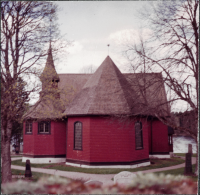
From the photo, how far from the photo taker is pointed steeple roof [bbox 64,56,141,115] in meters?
16.9

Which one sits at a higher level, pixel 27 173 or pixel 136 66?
pixel 136 66

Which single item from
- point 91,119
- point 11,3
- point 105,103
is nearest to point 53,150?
point 91,119

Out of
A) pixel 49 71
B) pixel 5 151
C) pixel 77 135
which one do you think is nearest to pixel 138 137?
pixel 77 135

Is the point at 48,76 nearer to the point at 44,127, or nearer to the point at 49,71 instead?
the point at 49,71

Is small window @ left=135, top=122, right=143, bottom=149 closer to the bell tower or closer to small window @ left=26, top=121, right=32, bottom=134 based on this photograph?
the bell tower

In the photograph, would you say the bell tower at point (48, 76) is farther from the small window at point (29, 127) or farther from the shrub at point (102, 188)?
the small window at point (29, 127)

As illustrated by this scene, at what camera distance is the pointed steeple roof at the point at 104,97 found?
16.9 metres

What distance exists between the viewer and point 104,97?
17.7 meters

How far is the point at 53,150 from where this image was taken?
67.1ft

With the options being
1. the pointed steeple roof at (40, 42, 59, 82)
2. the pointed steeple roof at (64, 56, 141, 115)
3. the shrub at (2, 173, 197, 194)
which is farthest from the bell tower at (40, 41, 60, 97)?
the pointed steeple roof at (64, 56, 141, 115)

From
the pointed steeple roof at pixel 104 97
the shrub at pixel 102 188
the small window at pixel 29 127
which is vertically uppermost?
the pointed steeple roof at pixel 104 97

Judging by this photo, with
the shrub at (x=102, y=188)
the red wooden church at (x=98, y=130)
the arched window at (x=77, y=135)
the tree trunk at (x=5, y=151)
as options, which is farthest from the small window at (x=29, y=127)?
the shrub at (x=102, y=188)

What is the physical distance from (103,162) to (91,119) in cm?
345

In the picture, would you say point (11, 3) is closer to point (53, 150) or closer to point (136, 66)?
point (136, 66)
